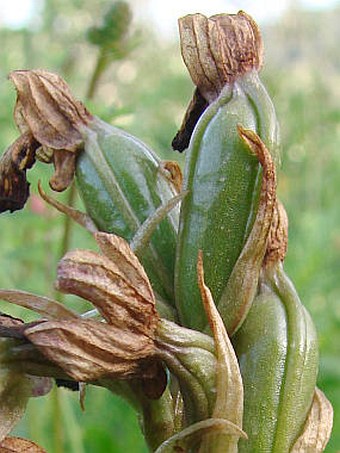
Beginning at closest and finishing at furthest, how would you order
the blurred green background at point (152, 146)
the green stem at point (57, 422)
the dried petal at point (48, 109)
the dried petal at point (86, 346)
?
the dried petal at point (86, 346) → the dried petal at point (48, 109) → the green stem at point (57, 422) → the blurred green background at point (152, 146)

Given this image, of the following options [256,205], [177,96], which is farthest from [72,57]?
[256,205]

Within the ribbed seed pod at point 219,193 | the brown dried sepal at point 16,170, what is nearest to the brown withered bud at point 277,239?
the ribbed seed pod at point 219,193

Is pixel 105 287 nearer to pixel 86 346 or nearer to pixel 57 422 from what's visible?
pixel 86 346

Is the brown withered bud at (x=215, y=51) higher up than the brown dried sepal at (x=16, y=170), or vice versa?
the brown withered bud at (x=215, y=51)

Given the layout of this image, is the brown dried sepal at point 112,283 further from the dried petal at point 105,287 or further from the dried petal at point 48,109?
the dried petal at point 48,109

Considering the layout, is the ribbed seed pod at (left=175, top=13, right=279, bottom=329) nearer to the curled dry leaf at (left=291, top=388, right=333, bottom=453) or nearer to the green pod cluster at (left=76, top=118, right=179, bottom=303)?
the green pod cluster at (left=76, top=118, right=179, bottom=303)

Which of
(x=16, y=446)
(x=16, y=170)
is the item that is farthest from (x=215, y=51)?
(x=16, y=446)

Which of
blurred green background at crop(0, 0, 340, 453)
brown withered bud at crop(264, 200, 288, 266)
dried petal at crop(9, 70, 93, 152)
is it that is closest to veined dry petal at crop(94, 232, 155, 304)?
brown withered bud at crop(264, 200, 288, 266)
